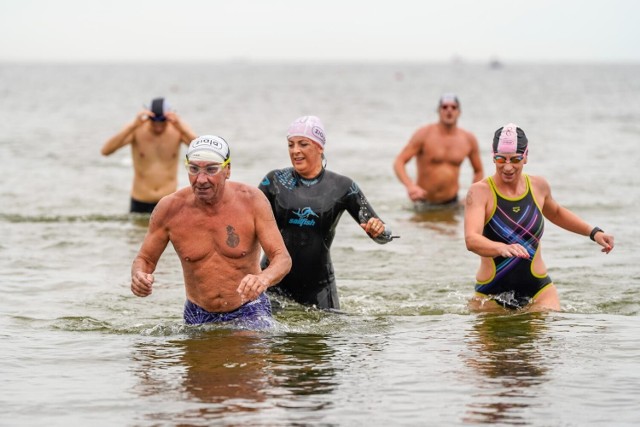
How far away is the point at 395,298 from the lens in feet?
35.8

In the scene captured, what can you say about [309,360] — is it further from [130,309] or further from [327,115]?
[327,115]

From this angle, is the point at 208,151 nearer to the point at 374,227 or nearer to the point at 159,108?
the point at 374,227

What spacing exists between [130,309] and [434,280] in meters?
3.29

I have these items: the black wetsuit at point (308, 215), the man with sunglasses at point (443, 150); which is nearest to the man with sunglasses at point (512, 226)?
the black wetsuit at point (308, 215)

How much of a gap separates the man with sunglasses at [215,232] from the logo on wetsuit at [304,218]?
0.92 meters

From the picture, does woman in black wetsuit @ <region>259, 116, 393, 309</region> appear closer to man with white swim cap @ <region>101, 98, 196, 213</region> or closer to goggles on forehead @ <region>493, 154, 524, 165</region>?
goggles on forehead @ <region>493, 154, 524, 165</region>

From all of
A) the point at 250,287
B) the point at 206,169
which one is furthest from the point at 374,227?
the point at 250,287

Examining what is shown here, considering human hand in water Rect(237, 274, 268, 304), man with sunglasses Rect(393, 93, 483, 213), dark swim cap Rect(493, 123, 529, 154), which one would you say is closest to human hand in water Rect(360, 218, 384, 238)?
dark swim cap Rect(493, 123, 529, 154)

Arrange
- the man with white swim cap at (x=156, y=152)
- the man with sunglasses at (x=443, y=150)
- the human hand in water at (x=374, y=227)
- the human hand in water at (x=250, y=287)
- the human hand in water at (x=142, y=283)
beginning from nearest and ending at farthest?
the human hand in water at (x=250, y=287), the human hand in water at (x=142, y=283), the human hand in water at (x=374, y=227), the man with white swim cap at (x=156, y=152), the man with sunglasses at (x=443, y=150)

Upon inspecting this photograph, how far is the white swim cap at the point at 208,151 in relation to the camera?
7.42 meters

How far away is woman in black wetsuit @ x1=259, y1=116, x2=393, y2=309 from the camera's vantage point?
8688 millimetres

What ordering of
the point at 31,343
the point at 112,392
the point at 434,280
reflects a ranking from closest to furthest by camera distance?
the point at 112,392 < the point at 31,343 < the point at 434,280

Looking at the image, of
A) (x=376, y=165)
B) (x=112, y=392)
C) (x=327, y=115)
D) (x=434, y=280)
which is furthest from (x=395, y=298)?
(x=327, y=115)

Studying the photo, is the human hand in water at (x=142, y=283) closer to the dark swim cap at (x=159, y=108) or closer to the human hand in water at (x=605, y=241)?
the human hand in water at (x=605, y=241)
